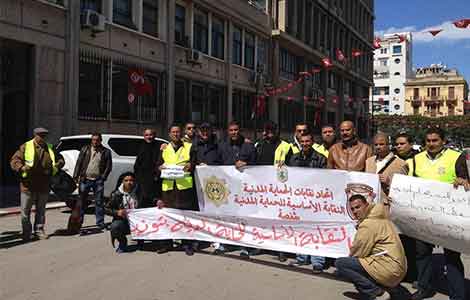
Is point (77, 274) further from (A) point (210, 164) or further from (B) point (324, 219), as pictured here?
(B) point (324, 219)

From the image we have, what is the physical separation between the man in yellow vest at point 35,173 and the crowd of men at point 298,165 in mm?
16

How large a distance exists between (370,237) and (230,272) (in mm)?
2128

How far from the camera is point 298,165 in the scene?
6.77 metres

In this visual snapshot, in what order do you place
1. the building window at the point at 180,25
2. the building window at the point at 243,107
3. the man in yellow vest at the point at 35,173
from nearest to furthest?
1. the man in yellow vest at the point at 35,173
2. the building window at the point at 180,25
3. the building window at the point at 243,107

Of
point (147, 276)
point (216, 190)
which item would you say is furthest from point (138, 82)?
point (147, 276)

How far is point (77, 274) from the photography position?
6.12m

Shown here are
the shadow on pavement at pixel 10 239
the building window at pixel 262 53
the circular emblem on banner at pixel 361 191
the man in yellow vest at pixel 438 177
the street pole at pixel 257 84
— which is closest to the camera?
the man in yellow vest at pixel 438 177

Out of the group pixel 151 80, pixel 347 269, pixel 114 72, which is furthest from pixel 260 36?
pixel 347 269

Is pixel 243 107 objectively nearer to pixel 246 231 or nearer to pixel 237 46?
pixel 237 46

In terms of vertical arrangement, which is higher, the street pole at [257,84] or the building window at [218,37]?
the building window at [218,37]

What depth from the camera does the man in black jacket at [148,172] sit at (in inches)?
306

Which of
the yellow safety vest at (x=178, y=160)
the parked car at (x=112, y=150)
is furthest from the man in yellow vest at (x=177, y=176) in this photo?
the parked car at (x=112, y=150)

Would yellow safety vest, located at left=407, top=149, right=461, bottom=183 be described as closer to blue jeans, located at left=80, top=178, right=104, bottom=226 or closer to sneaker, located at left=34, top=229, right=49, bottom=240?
blue jeans, located at left=80, top=178, right=104, bottom=226

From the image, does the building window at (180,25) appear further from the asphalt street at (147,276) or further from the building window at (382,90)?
the building window at (382,90)
